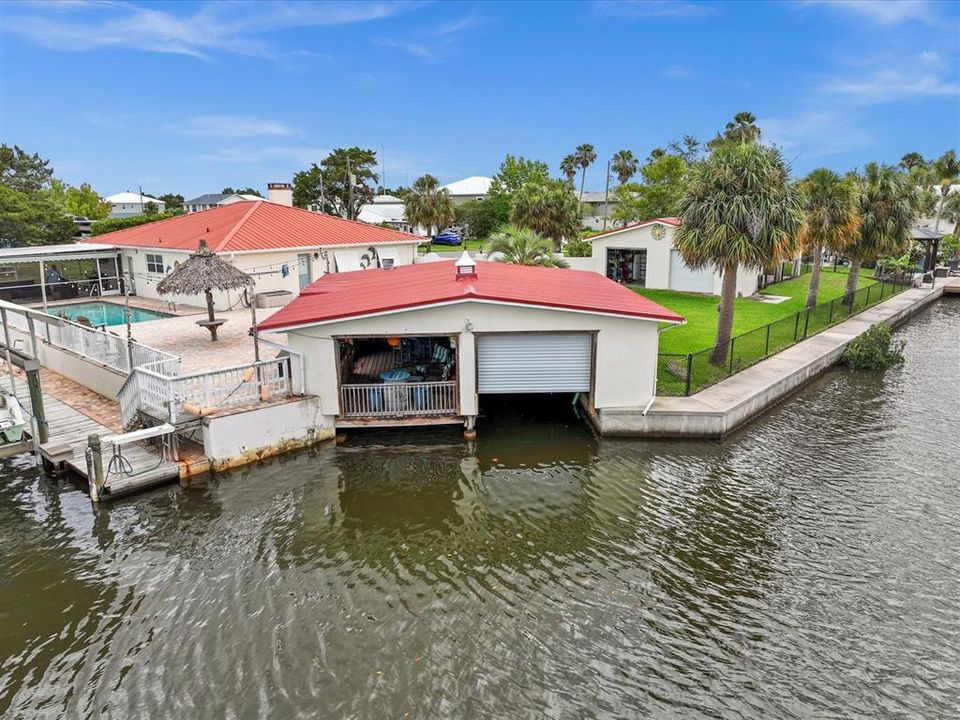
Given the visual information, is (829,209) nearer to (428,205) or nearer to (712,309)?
(712,309)

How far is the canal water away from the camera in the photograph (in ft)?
25.9

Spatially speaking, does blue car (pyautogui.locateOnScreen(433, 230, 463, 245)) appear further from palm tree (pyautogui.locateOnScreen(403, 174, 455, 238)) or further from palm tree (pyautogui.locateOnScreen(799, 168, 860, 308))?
palm tree (pyautogui.locateOnScreen(799, 168, 860, 308))

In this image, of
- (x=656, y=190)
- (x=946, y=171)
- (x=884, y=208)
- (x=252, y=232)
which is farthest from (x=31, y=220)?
(x=946, y=171)

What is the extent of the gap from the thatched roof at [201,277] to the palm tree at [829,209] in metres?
21.7

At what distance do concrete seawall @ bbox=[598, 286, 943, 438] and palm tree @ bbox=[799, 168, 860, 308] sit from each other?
4.44 meters

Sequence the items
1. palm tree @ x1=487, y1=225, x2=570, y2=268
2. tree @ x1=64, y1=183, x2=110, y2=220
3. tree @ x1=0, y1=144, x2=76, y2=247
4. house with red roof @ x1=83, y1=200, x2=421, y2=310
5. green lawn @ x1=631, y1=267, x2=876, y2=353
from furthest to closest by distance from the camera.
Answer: tree @ x1=64, y1=183, x2=110, y2=220, tree @ x1=0, y1=144, x2=76, y2=247, house with red roof @ x1=83, y1=200, x2=421, y2=310, palm tree @ x1=487, y1=225, x2=570, y2=268, green lawn @ x1=631, y1=267, x2=876, y2=353

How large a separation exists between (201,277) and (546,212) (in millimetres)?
24990

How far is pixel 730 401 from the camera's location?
54.9ft

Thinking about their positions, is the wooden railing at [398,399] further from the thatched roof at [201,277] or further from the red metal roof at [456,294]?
the thatched roof at [201,277]

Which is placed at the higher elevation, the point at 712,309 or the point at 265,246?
the point at 265,246

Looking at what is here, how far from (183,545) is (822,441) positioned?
47.7ft

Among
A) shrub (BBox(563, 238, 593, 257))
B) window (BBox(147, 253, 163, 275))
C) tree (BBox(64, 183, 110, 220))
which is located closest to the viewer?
window (BBox(147, 253, 163, 275))

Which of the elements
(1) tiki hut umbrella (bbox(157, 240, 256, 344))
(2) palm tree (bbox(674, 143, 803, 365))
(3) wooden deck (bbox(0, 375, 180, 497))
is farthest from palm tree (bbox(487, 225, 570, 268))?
(3) wooden deck (bbox(0, 375, 180, 497))

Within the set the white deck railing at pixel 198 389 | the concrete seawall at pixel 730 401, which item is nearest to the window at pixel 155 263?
the white deck railing at pixel 198 389
